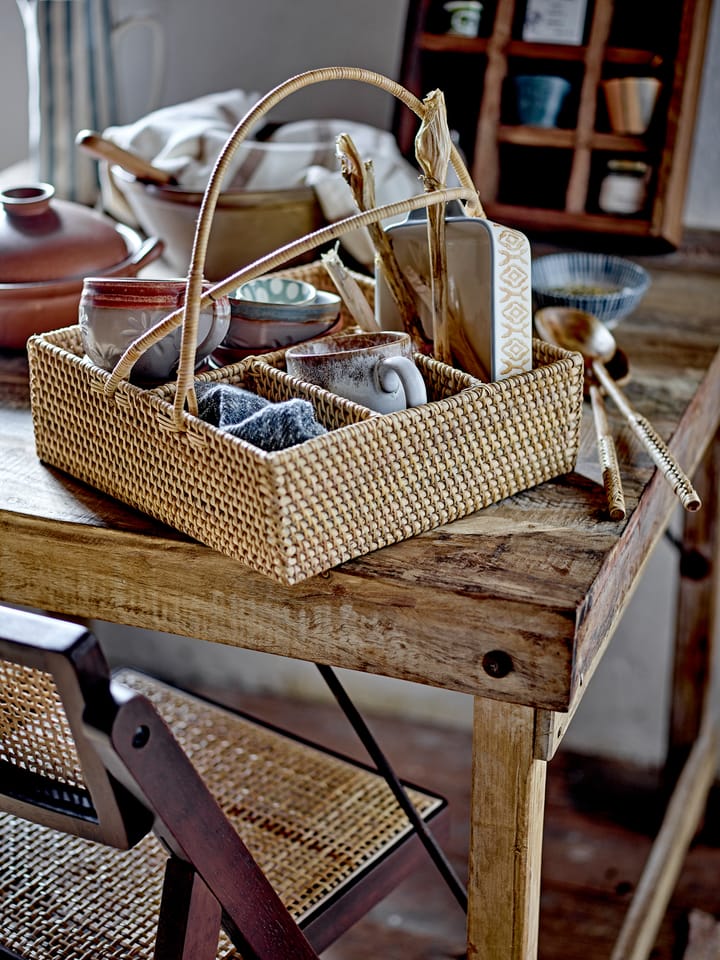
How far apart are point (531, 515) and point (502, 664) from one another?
0.14 metres

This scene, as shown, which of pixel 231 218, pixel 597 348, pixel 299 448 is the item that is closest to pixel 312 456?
pixel 299 448

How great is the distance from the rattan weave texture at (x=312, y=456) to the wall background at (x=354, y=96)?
0.90m

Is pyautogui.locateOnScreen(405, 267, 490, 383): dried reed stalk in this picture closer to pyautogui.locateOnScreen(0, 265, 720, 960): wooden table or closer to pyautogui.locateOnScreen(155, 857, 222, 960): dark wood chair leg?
pyautogui.locateOnScreen(0, 265, 720, 960): wooden table

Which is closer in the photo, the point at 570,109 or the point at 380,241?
the point at 380,241

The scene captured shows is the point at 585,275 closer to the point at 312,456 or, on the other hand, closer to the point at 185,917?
the point at 312,456

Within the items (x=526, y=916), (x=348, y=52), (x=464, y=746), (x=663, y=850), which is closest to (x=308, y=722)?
(x=464, y=746)

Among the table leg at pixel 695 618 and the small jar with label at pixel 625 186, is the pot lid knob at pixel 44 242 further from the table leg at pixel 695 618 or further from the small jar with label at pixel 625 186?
the table leg at pixel 695 618

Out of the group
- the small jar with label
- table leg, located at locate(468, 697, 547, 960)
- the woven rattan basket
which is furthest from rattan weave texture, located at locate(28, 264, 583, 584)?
the small jar with label

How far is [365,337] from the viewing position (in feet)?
3.01

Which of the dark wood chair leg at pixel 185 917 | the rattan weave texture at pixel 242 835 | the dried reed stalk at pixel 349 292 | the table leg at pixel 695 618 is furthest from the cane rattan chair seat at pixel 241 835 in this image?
the table leg at pixel 695 618

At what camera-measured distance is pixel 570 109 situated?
1.51m

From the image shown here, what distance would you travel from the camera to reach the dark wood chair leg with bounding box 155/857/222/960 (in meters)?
0.71

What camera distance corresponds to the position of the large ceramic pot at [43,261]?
3.67ft

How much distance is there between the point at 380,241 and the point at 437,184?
0.10 metres
